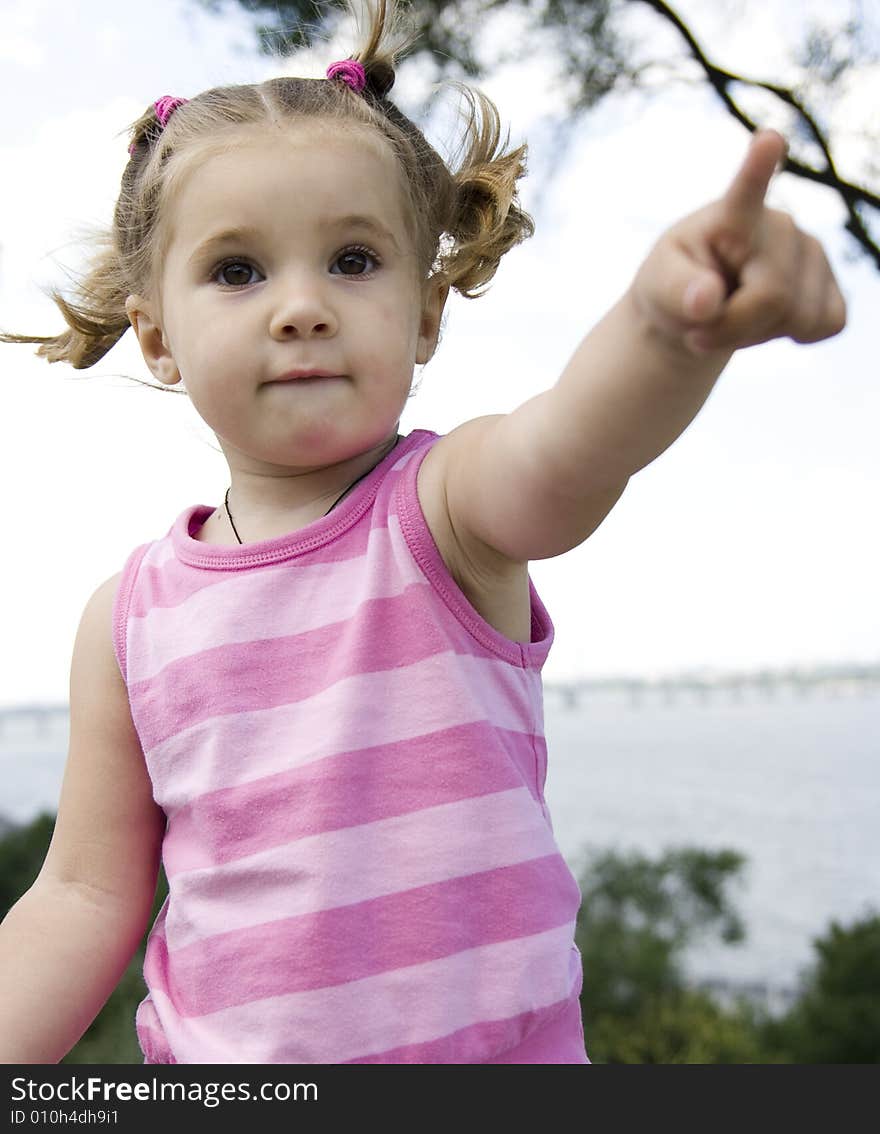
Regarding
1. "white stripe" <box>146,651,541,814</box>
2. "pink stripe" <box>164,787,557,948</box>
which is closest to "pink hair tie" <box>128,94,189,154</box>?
"white stripe" <box>146,651,541,814</box>

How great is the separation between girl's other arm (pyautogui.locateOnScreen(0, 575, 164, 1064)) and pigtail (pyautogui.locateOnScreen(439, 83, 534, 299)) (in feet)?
1.50

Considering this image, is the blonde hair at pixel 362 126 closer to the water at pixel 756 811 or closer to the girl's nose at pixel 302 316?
the girl's nose at pixel 302 316

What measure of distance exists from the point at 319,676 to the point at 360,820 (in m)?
0.12

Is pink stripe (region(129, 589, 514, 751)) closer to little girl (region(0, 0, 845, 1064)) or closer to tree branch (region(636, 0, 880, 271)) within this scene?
little girl (region(0, 0, 845, 1064))

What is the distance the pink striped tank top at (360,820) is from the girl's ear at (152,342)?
0.23m

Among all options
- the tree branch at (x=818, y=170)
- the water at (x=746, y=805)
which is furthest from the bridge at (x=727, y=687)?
the tree branch at (x=818, y=170)

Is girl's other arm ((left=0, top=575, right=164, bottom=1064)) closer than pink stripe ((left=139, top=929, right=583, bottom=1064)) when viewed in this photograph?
No

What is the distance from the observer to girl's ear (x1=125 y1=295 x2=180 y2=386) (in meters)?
1.19

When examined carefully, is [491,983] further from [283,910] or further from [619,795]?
[619,795]

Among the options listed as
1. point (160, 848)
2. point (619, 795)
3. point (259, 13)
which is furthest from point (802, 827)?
point (160, 848)

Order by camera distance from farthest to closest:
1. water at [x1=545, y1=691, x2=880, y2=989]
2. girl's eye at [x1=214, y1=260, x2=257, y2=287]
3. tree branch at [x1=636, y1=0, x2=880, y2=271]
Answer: water at [x1=545, y1=691, x2=880, y2=989]
tree branch at [x1=636, y1=0, x2=880, y2=271]
girl's eye at [x1=214, y1=260, x2=257, y2=287]

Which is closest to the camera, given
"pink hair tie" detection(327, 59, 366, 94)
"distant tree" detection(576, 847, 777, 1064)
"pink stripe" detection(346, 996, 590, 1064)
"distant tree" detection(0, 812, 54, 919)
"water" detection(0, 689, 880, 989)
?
"pink stripe" detection(346, 996, 590, 1064)

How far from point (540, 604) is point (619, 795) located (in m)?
7.01

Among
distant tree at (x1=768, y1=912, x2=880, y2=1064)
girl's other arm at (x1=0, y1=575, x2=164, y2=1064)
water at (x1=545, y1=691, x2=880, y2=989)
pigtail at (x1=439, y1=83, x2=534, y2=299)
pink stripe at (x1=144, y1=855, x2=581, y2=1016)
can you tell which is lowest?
water at (x1=545, y1=691, x2=880, y2=989)
